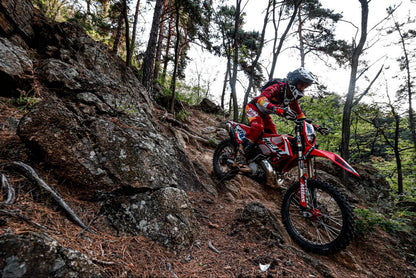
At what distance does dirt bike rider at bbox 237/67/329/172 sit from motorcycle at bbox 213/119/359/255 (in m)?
0.19

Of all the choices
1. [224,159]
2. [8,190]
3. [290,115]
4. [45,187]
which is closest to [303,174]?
[290,115]

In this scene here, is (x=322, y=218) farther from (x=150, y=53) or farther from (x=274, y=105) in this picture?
(x=150, y=53)

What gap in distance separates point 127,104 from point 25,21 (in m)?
3.32

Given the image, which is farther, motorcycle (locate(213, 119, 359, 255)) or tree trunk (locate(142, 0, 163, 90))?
tree trunk (locate(142, 0, 163, 90))

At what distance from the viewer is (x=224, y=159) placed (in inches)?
198

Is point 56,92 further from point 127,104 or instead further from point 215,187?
point 215,187

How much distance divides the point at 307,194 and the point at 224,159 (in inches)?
95.6

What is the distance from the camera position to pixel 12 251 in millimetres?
975

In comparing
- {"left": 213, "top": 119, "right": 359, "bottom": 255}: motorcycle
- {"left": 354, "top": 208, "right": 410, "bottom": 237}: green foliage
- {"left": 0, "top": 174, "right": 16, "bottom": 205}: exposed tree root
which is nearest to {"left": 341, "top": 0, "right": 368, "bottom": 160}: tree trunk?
{"left": 354, "top": 208, "right": 410, "bottom": 237}: green foliage

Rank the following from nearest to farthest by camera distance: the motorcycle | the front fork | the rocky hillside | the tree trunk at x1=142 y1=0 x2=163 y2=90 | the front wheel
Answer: the rocky hillside
the front wheel
the motorcycle
the front fork
the tree trunk at x1=142 y1=0 x2=163 y2=90

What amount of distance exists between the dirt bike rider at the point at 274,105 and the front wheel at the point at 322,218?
3.72ft

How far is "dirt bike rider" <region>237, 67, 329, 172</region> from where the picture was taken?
3.61 metres

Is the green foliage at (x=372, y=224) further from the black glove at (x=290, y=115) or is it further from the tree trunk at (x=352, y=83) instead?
the tree trunk at (x=352, y=83)

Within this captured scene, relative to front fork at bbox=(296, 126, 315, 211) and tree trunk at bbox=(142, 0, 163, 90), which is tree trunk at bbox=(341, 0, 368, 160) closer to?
front fork at bbox=(296, 126, 315, 211)
